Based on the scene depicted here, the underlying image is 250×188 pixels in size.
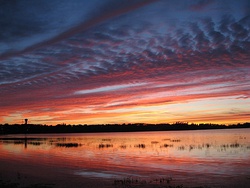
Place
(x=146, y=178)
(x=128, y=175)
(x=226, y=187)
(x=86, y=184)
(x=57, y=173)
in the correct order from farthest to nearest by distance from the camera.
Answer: (x=57, y=173)
(x=128, y=175)
(x=146, y=178)
(x=86, y=184)
(x=226, y=187)

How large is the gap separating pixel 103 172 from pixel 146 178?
5389 mm

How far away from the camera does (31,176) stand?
84.0 ft

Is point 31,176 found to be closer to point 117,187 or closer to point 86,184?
point 86,184

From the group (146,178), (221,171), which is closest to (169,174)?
(146,178)

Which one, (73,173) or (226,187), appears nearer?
(226,187)

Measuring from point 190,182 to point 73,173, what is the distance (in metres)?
11.6

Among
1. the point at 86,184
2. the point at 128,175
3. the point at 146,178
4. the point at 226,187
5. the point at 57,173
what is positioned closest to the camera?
the point at 226,187

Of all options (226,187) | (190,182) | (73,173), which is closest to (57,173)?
(73,173)

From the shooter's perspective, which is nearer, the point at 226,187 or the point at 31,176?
the point at 226,187

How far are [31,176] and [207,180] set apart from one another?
51.1 feet

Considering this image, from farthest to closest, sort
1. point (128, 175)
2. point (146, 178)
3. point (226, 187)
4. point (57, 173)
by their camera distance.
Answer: point (57, 173) → point (128, 175) → point (146, 178) → point (226, 187)

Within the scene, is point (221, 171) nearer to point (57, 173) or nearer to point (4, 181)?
point (57, 173)

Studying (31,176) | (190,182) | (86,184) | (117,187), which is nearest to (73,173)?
(31,176)

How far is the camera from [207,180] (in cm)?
2312
